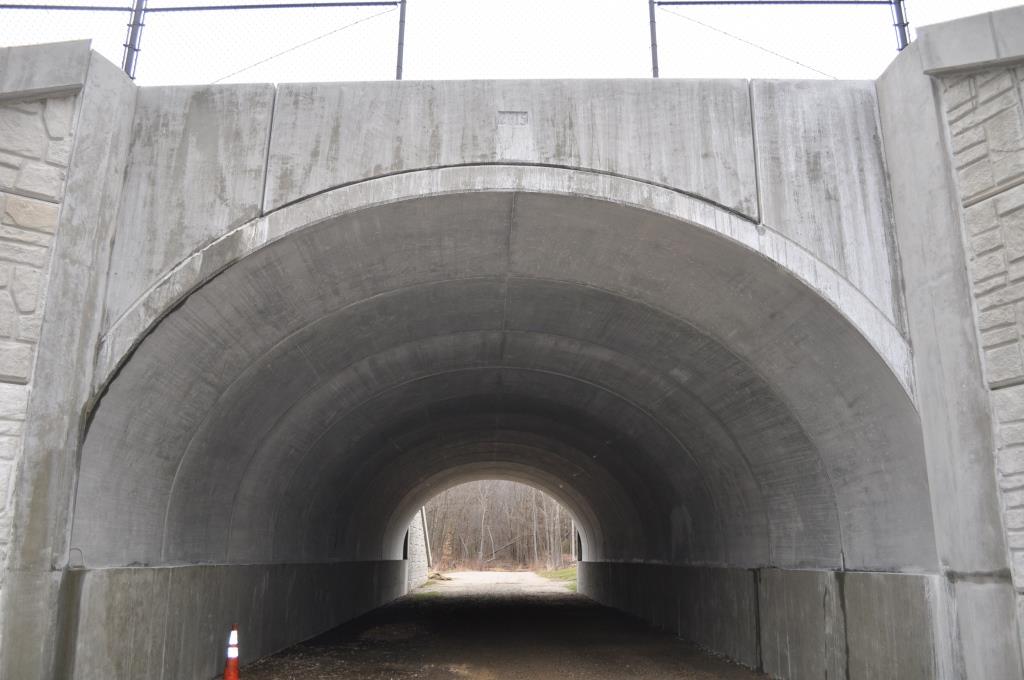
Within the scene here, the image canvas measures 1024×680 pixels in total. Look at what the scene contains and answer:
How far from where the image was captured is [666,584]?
14484mm

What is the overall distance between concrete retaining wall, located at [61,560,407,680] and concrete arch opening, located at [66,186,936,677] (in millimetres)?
55

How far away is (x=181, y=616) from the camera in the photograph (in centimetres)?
804

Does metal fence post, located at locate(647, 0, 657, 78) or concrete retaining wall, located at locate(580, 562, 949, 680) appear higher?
metal fence post, located at locate(647, 0, 657, 78)

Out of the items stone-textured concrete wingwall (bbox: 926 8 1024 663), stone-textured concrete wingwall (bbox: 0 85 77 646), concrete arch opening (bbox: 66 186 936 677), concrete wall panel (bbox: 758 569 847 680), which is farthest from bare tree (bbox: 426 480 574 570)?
stone-textured concrete wingwall (bbox: 0 85 77 646)

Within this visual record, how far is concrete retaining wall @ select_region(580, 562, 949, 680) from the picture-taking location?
257 inches

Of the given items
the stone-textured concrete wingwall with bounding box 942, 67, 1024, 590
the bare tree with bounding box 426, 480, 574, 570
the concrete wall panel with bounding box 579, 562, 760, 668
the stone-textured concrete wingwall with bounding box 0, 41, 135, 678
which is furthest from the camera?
the bare tree with bounding box 426, 480, 574, 570

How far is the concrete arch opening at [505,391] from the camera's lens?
6.98 m

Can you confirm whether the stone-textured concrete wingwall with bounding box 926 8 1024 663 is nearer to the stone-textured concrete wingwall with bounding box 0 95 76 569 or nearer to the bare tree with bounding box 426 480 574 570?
the stone-textured concrete wingwall with bounding box 0 95 76 569

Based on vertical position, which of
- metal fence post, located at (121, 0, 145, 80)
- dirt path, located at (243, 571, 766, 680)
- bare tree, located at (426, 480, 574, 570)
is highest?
metal fence post, located at (121, 0, 145, 80)

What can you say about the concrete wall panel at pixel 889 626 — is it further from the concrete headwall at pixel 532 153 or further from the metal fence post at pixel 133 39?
the metal fence post at pixel 133 39

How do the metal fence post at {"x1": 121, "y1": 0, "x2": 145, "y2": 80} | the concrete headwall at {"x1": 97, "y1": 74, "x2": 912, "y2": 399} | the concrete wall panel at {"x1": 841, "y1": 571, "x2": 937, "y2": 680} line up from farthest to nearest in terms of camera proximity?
1. the metal fence post at {"x1": 121, "y1": 0, "x2": 145, "y2": 80}
2. the concrete headwall at {"x1": 97, "y1": 74, "x2": 912, "y2": 399}
3. the concrete wall panel at {"x1": 841, "y1": 571, "x2": 937, "y2": 680}

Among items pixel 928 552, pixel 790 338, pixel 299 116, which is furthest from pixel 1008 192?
pixel 299 116

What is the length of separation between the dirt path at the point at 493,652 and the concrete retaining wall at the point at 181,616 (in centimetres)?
52

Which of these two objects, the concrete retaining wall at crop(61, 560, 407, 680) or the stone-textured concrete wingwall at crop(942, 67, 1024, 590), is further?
the concrete retaining wall at crop(61, 560, 407, 680)
